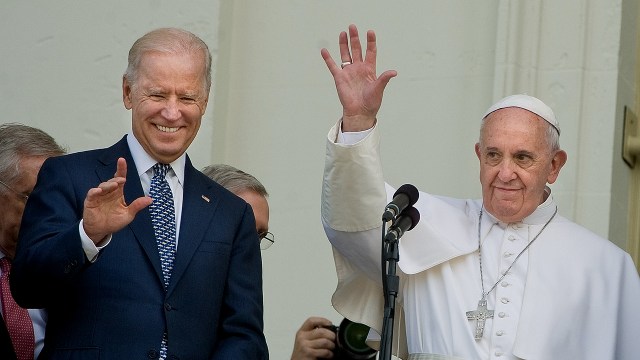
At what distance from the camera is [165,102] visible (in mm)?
4734

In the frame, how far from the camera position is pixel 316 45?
25.1 feet

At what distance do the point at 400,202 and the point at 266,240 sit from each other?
1609mm

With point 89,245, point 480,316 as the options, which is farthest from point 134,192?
point 480,316

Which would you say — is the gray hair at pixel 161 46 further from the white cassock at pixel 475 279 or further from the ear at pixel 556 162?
the ear at pixel 556 162

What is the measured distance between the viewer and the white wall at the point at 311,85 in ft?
23.2

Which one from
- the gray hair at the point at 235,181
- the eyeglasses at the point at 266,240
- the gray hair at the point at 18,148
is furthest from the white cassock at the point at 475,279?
the gray hair at the point at 18,148

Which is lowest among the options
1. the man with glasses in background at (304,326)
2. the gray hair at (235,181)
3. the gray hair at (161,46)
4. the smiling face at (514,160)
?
the man with glasses in background at (304,326)

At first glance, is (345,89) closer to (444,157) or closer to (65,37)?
(444,157)

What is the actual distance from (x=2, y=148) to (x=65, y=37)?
2.70 meters

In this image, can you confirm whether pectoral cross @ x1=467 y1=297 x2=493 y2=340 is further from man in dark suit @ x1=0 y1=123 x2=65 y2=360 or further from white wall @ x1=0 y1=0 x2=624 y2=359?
white wall @ x1=0 y1=0 x2=624 y2=359

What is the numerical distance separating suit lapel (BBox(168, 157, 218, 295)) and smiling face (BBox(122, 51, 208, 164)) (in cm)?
13

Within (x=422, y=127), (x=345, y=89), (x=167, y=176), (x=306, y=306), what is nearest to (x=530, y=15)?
(x=422, y=127)

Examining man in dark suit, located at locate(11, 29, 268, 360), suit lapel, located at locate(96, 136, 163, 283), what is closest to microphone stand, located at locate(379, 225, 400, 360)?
man in dark suit, located at locate(11, 29, 268, 360)

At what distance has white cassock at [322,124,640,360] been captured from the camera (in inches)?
203
